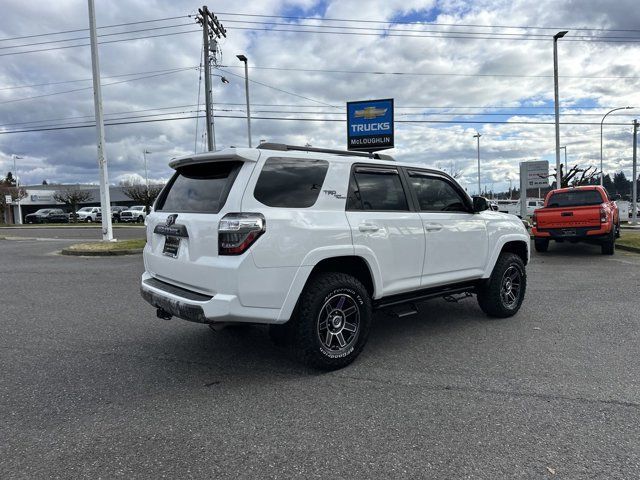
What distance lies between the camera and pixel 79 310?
6312 millimetres

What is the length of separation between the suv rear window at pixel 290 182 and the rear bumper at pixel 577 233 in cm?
1016

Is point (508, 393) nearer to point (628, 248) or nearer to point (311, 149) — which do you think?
point (311, 149)

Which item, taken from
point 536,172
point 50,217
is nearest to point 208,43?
point 536,172

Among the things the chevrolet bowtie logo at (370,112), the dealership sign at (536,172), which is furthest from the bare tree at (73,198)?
the dealership sign at (536,172)

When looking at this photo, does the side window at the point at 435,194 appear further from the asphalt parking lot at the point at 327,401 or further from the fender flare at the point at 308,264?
the asphalt parking lot at the point at 327,401

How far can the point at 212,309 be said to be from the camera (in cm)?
333

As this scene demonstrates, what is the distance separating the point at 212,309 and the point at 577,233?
37.0 feet

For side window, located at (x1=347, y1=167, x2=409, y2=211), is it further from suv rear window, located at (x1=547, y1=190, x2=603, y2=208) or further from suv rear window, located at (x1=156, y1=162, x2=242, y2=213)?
suv rear window, located at (x1=547, y1=190, x2=603, y2=208)

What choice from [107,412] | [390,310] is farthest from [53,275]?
[390,310]

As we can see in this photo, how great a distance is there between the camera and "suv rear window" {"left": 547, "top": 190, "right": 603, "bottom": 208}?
12344 millimetres

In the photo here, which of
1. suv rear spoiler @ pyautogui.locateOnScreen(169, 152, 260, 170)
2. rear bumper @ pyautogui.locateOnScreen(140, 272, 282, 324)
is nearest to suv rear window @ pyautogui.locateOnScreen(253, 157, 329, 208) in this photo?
suv rear spoiler @ pyautogui.locateOnScreen(169, 152, 260, 170)

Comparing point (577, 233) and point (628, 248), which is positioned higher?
point (577, 233)

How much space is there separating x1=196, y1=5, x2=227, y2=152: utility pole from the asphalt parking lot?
14.6 m

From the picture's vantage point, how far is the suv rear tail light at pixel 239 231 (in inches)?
131
